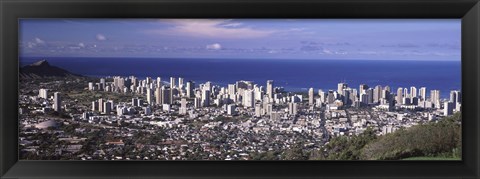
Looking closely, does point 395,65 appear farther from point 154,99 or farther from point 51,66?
point 51,66

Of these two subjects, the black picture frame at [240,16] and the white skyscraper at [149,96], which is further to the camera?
the white skyscraper at [149,96]

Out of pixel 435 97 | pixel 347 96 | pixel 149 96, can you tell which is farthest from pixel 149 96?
pixel 435 97

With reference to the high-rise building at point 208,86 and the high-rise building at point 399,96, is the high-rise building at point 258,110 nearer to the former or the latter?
the high-rise building at point 208,86

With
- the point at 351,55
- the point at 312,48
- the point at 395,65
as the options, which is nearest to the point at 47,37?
the point at 312,48

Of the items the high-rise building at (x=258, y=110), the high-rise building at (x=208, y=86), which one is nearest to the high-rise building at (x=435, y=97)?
the high-rise building at (x=258, y=110)

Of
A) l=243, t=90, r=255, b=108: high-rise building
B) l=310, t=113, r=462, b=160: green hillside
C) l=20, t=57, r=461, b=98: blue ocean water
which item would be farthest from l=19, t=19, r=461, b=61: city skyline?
l=310, t=113, r=462, b=160: green hillside

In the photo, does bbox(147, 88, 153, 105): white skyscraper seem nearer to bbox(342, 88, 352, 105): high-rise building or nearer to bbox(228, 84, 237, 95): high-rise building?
bbox(228, 84, 237, 95): high-rise building

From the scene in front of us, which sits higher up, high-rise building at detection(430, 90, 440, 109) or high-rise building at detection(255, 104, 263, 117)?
high-rise building at detection(430, 90, 440, 109)
